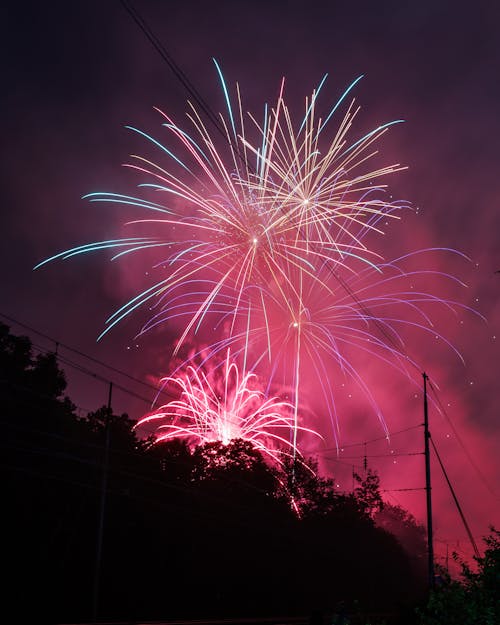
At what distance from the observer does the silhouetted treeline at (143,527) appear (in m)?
37.8

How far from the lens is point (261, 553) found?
2192 inches

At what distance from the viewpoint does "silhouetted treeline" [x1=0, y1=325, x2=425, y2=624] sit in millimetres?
37781

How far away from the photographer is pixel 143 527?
147 ft

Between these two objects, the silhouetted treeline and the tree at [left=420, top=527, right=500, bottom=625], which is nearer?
the tree at [left=420, top=527, right=500, bottom=625]

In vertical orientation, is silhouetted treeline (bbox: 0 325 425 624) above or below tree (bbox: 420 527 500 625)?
above

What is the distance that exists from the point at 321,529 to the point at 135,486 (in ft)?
98.4

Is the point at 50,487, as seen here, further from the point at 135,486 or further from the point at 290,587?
the point at 290,587

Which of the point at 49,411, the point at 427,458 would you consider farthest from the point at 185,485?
the point at 427,458

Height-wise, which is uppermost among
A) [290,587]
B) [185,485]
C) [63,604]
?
[185,485]

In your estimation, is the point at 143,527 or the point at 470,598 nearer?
the point at 470,598

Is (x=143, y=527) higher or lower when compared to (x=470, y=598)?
higher

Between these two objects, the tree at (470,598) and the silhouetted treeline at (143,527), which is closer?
the tree at (470,598)

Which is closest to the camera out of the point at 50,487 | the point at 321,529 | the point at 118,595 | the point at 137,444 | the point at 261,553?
the point at 50,487

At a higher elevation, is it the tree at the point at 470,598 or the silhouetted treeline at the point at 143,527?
the silhouetted treeline at the point at 143,527
